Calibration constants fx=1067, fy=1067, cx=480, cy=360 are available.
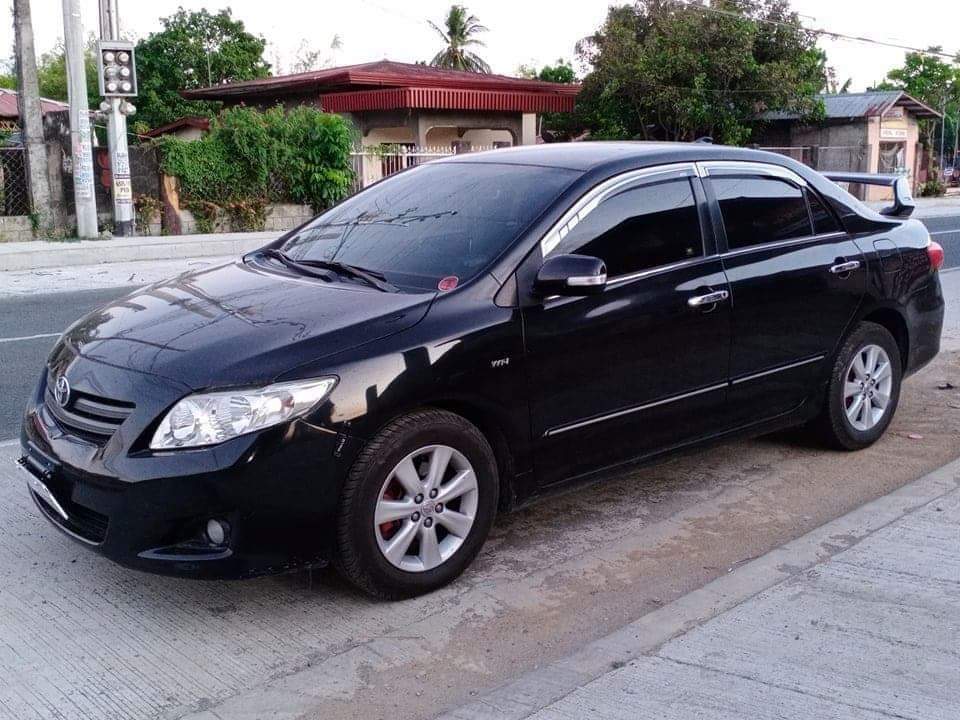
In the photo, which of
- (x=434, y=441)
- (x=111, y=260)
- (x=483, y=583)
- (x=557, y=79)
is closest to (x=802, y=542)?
(x=483, y=583)

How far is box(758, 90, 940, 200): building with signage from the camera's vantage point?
3525 centimetres

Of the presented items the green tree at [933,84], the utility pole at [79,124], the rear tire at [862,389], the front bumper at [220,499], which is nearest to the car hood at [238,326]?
the front bumper at [220,499]

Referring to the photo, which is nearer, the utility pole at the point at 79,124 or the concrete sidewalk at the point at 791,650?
the concrete sidewalk at the point at 791,650

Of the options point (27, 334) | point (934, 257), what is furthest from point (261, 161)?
point (934, 257)

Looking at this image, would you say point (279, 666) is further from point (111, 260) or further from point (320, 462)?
point (111, 260)

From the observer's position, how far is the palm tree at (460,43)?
54812 mm

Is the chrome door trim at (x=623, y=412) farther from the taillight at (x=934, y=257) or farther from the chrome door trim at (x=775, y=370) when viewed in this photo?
the taillight at (x=934, y=257)

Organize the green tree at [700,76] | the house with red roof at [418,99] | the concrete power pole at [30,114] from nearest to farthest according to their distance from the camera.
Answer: the concrete power pole at [30,114] → the house with red roof at [418,99] → the green tree at [700,76]

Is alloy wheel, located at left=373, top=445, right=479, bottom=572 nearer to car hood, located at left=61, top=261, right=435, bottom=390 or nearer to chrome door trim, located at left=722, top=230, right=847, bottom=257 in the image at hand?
car hood, located at left=61, top=261, right=435, bottom=390

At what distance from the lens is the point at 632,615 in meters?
3.88

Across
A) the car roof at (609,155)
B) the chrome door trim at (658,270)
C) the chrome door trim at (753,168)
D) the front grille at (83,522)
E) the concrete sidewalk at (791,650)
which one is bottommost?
the concrete sidewalk at (791,650)

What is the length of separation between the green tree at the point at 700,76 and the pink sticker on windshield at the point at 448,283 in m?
30.3

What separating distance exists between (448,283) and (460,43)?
53.8 meters

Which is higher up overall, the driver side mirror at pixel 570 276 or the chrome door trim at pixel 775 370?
the driver side mirror at pixel 570 276
